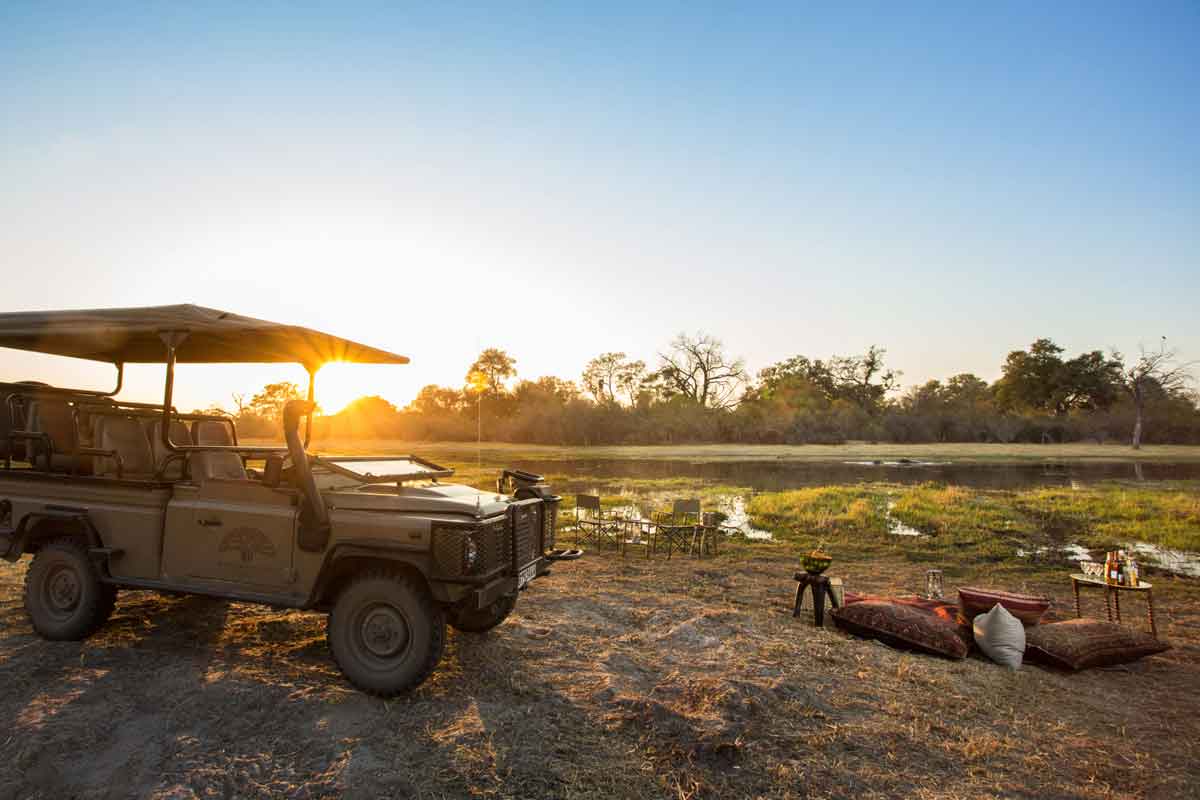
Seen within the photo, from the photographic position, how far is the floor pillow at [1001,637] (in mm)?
7320

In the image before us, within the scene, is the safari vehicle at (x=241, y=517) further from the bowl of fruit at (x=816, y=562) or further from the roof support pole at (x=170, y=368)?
the bowl of fruit at (x=816, y=562)

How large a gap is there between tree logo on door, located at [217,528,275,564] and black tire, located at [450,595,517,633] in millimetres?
1921

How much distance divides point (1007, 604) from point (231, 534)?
8228 millimetres

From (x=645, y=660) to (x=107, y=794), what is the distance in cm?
412

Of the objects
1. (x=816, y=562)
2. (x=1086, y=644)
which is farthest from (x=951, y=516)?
(x=816, y=562)

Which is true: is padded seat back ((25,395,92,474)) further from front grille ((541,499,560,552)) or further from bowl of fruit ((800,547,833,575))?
bowl of fruit ((800,547,833,575))

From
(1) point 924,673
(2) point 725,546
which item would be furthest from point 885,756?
(2) point 725,546

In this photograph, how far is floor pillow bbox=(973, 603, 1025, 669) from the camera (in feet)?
24.0

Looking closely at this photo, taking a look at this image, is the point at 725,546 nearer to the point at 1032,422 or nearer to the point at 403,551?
the point at 403,551

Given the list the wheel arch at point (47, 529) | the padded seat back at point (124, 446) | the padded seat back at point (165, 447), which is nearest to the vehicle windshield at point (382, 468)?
the padded seat back at point (165, 447)

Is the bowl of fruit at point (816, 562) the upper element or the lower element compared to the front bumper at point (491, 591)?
lower

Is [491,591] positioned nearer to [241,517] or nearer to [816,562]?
[241,517]

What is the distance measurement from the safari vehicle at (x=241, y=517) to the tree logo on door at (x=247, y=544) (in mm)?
11

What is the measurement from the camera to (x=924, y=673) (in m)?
6.64
